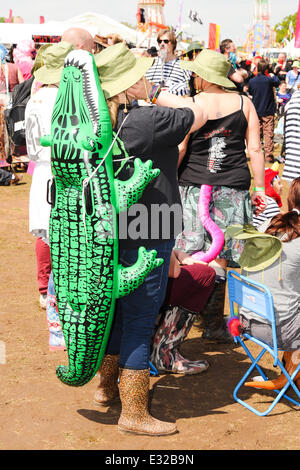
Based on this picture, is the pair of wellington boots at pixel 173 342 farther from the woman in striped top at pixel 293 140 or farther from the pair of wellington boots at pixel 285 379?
the woman in striped top at pixel 293 140

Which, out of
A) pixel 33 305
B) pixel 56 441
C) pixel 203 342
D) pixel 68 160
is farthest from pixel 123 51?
pixel 33 305

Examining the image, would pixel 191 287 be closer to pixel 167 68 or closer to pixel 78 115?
pixel 78 115

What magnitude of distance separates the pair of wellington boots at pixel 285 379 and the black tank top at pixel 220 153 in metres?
1.31

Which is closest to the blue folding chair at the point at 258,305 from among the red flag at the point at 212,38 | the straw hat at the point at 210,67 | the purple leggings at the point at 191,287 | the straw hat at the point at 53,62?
the purple leggings at the point at 191,287

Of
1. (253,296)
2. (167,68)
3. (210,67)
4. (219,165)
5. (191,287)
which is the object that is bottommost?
(167,68)

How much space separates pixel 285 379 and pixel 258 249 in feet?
2.69

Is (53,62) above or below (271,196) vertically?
above

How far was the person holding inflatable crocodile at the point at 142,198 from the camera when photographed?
10.00 ft

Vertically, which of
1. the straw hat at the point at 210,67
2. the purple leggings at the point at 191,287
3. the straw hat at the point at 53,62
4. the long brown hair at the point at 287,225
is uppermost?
the straw hat at the point at 53,62

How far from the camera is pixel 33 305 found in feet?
17.6

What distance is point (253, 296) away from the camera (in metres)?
3.56

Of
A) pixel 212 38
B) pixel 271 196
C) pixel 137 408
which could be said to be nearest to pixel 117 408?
pixel 137 408

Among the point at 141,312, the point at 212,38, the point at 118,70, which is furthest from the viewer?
the point at 212,38
